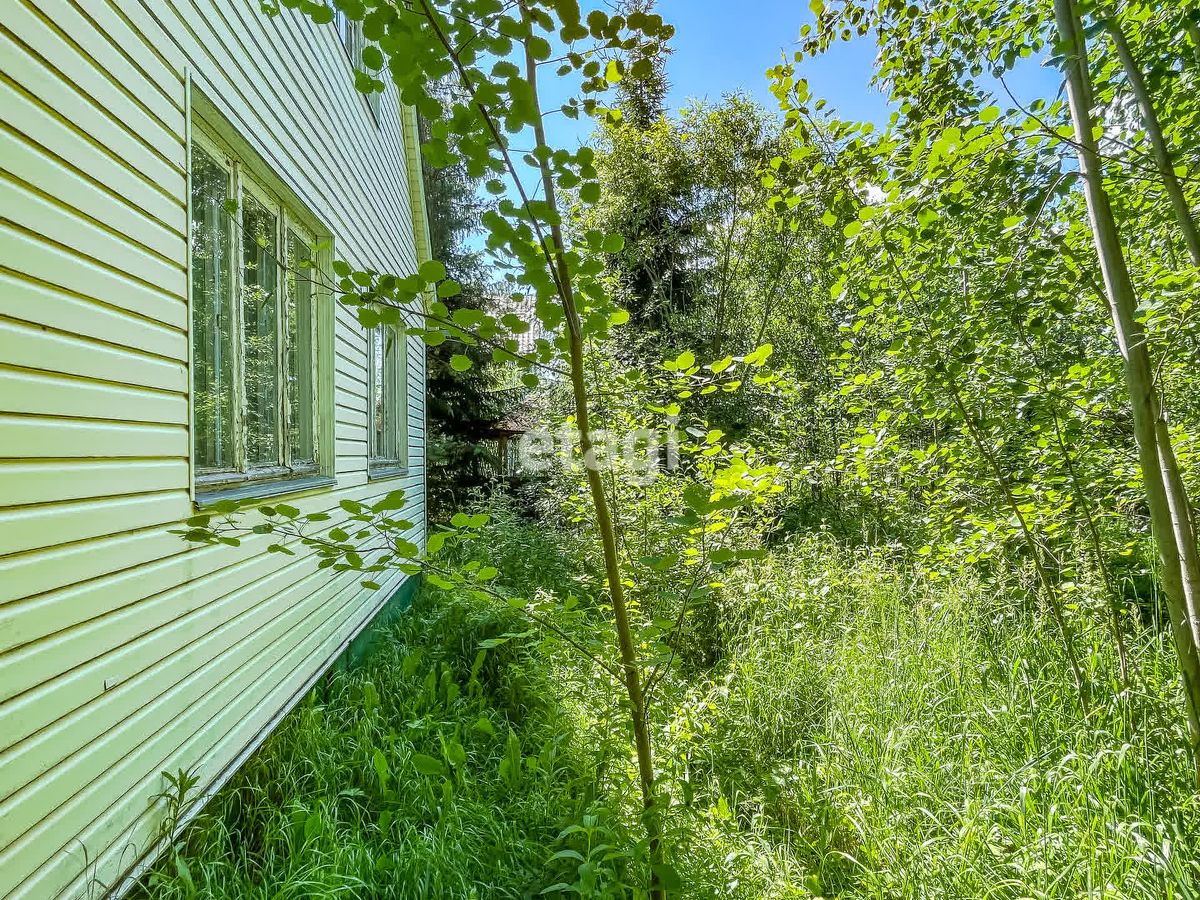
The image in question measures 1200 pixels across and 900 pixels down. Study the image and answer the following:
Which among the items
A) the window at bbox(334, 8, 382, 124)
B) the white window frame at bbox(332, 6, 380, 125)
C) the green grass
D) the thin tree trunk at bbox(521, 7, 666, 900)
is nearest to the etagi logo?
the thin tree trunk at bbox(521, 7, 666, 900)

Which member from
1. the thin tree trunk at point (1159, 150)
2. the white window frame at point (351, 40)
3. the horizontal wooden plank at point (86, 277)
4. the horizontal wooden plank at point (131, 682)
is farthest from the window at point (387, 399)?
the thin tree trunk at point (1159, 150)

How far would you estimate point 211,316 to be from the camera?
2.61 metres

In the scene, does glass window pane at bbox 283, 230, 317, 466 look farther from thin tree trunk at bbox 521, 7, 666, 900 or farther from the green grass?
thin tree trunk at bbox 521, 7, 666, 900

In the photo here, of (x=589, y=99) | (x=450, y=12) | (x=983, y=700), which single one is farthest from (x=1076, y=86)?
(x=983, y=700)

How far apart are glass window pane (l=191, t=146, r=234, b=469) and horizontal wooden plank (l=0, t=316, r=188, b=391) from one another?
222mm

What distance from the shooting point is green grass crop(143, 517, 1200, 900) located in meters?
2.06

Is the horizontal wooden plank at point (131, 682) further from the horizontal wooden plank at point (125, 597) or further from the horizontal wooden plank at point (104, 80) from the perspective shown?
the horizontal wooden plank at point (104, 80)

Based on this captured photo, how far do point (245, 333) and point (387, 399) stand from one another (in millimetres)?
3423

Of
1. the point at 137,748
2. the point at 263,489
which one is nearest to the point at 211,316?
the point at 263,489

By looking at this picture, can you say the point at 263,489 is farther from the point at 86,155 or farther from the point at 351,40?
the point at 351,40

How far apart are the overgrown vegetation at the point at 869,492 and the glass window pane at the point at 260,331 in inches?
19.6

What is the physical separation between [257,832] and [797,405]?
8.51 meters

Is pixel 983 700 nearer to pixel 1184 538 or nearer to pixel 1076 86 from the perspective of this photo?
pixel 1184 538

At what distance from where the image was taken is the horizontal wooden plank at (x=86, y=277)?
1.52m
